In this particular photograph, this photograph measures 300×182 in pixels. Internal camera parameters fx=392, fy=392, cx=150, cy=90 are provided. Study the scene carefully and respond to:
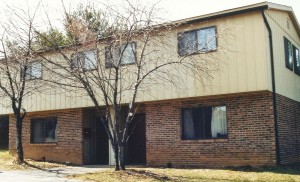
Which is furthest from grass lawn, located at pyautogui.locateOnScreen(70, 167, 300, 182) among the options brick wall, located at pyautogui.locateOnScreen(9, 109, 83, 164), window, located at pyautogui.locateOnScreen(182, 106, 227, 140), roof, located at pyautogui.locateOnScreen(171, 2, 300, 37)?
roof, located at pyautogui.locateOnScreen(171, 2, 300, 37)

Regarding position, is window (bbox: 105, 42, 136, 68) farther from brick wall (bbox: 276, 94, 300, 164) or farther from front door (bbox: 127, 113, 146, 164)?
brick wall (bbox: 276, 94, 300, 164)

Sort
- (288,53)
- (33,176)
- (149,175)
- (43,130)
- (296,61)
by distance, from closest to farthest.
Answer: (149,175), (33,176), (288,53), (296,61), (43,130)

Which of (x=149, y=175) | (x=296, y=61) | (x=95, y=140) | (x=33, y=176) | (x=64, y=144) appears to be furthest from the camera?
(x=95, y=140)

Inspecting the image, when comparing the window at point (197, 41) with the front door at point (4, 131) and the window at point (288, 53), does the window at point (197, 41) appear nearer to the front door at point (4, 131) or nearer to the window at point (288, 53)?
the window at point (288, 53)

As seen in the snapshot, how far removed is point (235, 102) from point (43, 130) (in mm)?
11308

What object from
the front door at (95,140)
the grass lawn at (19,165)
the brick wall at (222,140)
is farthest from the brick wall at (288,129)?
the grass lawn at (19,165)

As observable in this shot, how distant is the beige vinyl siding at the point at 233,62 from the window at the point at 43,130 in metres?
7.16

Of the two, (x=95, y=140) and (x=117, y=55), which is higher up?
(x=117, y=55)

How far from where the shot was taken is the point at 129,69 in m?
17.7

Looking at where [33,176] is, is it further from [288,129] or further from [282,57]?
[282,57]

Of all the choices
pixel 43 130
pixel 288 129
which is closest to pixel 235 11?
pixel 288 129

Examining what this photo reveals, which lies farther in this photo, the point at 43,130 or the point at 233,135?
the point at 43,130

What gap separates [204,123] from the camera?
53.3ft

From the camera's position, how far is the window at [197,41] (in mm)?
15617
